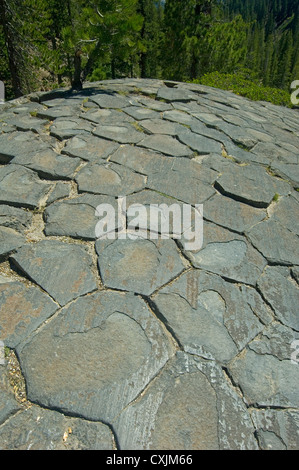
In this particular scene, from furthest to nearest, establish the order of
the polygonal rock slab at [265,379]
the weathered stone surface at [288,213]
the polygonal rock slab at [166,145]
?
the polygonal rock slab at [166,145]
the weathered stone surface at [288,213]
the polygonal rock slab at [265,379]

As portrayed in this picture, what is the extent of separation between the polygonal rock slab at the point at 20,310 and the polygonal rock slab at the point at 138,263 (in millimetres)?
372

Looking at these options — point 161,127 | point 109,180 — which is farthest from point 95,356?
point 161,127

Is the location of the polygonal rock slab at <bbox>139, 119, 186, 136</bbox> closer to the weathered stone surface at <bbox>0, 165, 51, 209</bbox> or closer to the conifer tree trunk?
the weathered stone surface at <bbox>0, 165, 51, 209</bbox>

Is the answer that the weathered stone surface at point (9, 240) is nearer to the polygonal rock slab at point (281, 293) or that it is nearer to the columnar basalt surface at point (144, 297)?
the columnar basalt surface at point (144, 297)

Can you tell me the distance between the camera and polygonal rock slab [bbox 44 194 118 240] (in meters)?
2.25

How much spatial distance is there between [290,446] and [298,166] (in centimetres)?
303

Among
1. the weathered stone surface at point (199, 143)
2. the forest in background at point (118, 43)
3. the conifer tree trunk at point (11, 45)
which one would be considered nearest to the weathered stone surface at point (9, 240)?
the weathered stone surface at point (199, 143)

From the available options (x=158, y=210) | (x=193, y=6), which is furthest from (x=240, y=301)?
(x=193, y=6)

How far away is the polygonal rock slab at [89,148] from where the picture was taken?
3.15 m

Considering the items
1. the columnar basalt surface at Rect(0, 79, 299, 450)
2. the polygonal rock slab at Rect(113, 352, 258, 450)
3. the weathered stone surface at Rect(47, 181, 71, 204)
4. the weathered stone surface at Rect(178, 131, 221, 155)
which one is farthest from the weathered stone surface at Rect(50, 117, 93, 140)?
the polygonal rock slab at Rect(113, 352, 258, 450)

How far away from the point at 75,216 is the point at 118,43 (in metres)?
3.44

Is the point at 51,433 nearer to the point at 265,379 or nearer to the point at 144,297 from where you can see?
the point at 144,297

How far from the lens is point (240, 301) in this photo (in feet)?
6.34

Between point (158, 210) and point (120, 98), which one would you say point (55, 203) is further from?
point (120, 98)
